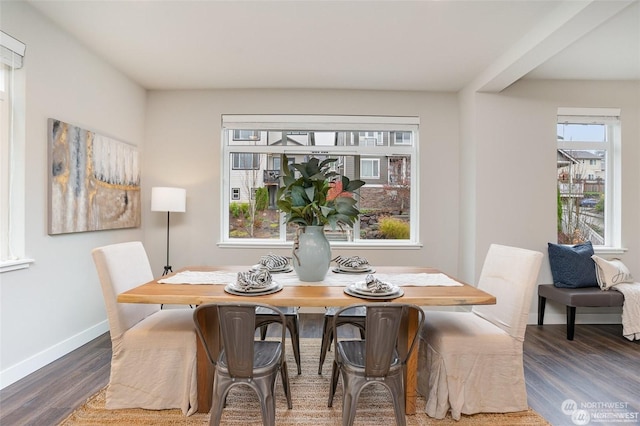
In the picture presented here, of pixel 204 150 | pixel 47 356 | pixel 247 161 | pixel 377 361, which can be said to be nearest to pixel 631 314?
pixel 377 361

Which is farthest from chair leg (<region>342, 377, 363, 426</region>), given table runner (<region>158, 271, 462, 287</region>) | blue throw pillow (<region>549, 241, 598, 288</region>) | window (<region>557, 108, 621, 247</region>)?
window (<region>557, 108, 621, 247</region>)

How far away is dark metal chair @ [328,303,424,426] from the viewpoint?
4.78 feet

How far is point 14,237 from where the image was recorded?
2.23 m

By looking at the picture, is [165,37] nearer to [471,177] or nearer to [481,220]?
[471,177]

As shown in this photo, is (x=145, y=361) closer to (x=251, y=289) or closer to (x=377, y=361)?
(x=251, y=289)

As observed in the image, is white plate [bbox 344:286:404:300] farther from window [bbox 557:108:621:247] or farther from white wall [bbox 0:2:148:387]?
window [bbox 557:108:621:247]

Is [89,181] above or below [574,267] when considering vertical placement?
above

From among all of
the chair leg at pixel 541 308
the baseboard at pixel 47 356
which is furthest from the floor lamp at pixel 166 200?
the chair leg at pixel 541 308

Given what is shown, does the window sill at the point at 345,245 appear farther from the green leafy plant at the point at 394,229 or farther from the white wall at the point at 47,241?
the white wall at the point at 47,241

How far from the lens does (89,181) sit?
9.26 ft

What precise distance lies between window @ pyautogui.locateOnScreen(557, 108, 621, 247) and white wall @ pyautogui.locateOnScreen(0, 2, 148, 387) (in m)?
4.80

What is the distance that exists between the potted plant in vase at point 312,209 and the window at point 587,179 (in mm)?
3011

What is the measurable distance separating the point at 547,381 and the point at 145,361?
263cm

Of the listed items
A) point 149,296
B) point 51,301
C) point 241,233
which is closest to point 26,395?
point 51,301
